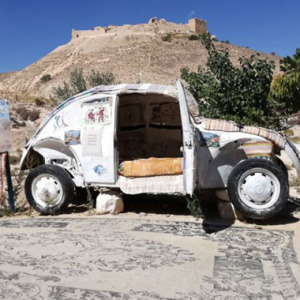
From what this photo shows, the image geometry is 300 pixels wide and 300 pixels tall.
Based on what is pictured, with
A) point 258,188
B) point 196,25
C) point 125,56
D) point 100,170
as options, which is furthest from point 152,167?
point 196,25

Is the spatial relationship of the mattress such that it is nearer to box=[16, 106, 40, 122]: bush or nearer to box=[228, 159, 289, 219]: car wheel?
box=[228, 159, 289, 219]: car wheel

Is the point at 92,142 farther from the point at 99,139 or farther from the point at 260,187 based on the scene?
the point at 260,187

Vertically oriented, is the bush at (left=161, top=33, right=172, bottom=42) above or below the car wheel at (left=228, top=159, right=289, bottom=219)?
above

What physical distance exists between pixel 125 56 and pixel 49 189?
2938 inches

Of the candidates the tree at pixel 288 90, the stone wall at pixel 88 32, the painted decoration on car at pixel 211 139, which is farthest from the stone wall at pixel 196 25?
the painted decoration on car at pixel 211 139

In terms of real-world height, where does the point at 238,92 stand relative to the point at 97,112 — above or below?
above

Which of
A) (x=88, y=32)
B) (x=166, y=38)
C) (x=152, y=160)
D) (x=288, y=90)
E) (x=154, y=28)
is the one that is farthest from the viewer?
(x=88, y=32)

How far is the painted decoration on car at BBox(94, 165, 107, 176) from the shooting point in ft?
23.4

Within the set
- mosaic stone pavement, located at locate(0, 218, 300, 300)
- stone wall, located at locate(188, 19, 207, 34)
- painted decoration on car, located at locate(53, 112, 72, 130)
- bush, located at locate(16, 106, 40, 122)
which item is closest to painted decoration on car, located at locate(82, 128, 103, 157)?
painted decoration on car, located at locate(53, 112, 72, 130)

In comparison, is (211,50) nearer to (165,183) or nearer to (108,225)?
(165,183)

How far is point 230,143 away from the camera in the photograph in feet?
21.5

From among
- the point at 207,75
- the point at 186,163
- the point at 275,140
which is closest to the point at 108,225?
the point at 186,163

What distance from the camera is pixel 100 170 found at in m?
7.17

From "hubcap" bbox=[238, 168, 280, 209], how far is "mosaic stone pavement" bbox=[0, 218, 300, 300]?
0.43 meters
